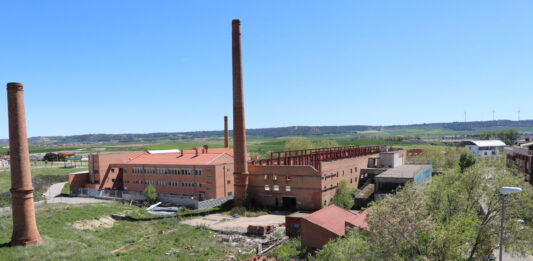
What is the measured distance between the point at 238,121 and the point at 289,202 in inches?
501

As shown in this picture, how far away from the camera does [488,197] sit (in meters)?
20.2

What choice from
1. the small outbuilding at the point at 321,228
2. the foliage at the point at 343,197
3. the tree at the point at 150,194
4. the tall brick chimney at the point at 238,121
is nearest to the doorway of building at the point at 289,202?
the foliage at the point at 343,197

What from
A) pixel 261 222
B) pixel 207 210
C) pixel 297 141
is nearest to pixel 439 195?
pixel 261 222

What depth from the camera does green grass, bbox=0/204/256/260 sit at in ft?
76.1

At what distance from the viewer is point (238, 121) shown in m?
43.6

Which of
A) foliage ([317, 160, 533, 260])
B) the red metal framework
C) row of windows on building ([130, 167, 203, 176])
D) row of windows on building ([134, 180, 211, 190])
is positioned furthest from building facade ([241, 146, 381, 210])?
foliage ([317, 160, 533, 260])

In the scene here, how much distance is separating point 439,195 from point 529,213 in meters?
4.83

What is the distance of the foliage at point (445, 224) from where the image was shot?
1459 cm

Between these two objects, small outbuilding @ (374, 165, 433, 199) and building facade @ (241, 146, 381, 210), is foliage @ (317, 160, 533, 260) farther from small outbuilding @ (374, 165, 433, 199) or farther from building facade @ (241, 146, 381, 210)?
building facade @ (241, 146, 381, 210)

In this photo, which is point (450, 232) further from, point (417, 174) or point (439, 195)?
point (417, 174)

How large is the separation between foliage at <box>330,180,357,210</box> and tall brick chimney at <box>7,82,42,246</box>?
31.5 meters

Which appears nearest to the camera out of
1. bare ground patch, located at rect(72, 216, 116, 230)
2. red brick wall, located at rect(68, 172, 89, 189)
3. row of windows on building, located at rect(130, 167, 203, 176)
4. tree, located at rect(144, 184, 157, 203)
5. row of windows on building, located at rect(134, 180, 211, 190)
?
bare ground patch, located at rect(72, 216, 116, 230)

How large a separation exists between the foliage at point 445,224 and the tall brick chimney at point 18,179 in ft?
67.6

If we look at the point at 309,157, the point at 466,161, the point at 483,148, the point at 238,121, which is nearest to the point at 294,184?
the point at 238,121
